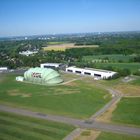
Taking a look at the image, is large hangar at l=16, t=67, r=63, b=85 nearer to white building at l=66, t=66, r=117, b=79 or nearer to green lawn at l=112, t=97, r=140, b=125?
white building at l=66, t=66, r=117, b=79

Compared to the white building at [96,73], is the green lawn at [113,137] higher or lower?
lower

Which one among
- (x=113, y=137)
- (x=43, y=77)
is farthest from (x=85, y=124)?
(x=43, y=77)

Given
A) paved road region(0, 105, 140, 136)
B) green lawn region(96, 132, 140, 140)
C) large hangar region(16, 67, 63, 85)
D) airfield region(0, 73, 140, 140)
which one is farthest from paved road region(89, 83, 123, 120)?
large hangar region(16, 67, 63, 85)

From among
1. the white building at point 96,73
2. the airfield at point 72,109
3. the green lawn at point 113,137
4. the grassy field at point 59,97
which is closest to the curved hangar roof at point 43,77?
the airfield at point 72,109

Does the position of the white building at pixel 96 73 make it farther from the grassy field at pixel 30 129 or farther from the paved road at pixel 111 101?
the grassy field at pixel 30 129

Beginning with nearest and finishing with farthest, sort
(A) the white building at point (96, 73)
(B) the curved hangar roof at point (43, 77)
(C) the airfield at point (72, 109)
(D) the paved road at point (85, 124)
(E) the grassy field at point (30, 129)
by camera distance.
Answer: (E) the grassy field at point (30, 129) → (C) the airfield at point (72, 109) → (D) the paved road at point (85, 124) → (B) the curved hangar roof at point (43, 77) → (A) the white building at point (96, 73)
